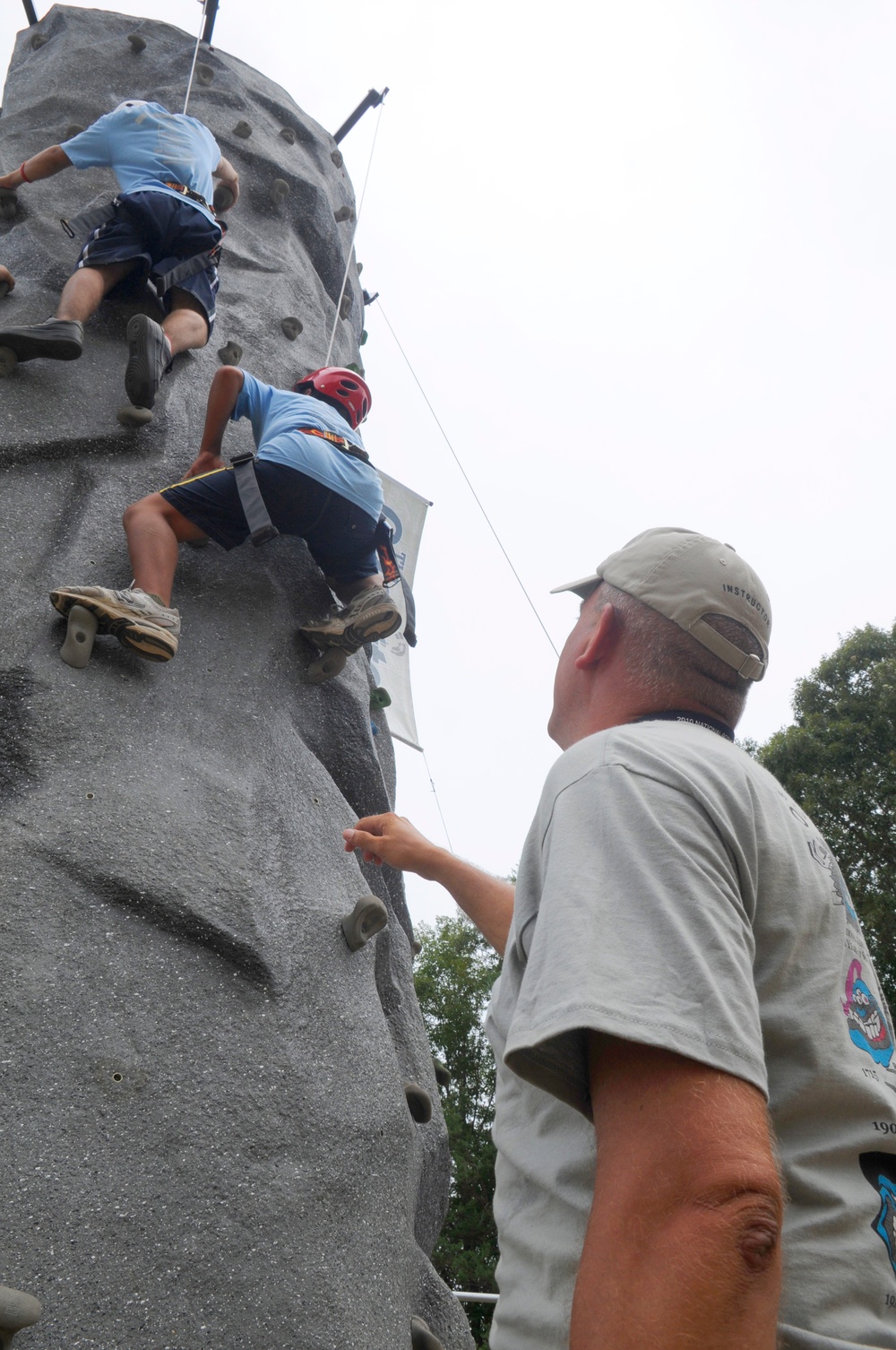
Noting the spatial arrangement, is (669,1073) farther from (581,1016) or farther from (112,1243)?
(112,1243)

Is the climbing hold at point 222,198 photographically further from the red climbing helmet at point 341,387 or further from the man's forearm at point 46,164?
the red climbing helmet at point 341,387

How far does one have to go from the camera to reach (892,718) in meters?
10.7

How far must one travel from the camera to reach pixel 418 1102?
2.88 meters

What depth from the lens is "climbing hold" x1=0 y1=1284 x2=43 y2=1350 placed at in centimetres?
165

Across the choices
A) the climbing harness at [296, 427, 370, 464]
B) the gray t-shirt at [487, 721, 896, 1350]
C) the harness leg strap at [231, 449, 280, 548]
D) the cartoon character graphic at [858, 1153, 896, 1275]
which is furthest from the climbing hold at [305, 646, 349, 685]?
the cartoon character graphic at [858, 1153, 896, 1275]

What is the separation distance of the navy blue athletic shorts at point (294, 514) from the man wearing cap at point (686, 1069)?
7.00 ft

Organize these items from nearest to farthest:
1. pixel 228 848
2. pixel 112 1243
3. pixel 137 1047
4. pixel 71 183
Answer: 1. pixel 112 1243
2. pixel 137 1047
3. pixel 228 848
4. pixel 71 183

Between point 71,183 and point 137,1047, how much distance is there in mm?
4216

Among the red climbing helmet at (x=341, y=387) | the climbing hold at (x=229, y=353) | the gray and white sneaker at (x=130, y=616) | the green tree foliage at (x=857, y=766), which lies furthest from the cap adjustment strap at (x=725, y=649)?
the green tree foliage at (x=857, y=766)

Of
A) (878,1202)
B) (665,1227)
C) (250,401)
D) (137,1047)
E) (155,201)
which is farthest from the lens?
(155,201)

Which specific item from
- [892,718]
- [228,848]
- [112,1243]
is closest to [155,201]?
[228,848]

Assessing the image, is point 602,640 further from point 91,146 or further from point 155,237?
point 91,146

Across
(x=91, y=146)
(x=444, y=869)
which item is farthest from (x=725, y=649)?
(x=91, y=146)

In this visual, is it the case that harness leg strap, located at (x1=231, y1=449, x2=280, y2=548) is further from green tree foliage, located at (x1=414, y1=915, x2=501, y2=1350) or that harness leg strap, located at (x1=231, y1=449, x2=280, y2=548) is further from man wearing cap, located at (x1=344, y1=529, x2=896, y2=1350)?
green tree foliage, located at (x1=414, y1=915, x2=501, y2=1350)
